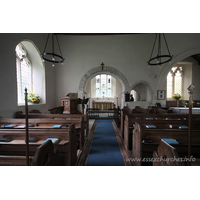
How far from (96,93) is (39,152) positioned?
37.5 feet

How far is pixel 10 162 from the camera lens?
122cm

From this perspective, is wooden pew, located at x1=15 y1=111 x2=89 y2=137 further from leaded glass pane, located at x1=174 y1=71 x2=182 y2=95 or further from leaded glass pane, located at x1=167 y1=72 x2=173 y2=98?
leaded glass pane, located at x1=174 y1=71 x2=182 y2=95

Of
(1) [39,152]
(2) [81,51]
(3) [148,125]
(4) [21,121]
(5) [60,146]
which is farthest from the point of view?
(2) [81,51]

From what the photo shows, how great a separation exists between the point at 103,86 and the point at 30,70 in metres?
7.41

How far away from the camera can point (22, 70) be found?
5.85 metres

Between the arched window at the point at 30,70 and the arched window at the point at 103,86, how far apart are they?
659cm

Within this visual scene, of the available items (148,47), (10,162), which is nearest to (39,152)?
(10,162)

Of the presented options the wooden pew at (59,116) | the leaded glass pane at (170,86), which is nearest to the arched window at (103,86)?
the leaded glass pane at (170,86)

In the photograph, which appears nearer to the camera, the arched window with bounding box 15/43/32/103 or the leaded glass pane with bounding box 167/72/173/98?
the arched window with bounding box 15/43/32/103

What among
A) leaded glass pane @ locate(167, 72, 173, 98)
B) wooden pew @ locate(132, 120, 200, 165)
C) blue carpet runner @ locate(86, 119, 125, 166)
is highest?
leaded glass pane @ locate(167, 72, 173, 98)

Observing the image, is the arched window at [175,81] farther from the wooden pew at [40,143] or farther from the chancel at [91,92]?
the wooden pew at [40,143]

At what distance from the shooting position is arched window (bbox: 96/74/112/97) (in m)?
12.6

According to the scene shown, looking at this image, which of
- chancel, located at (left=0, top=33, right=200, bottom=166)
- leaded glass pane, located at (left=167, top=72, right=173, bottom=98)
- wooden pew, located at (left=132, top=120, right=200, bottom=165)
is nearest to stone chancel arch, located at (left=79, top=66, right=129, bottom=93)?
chancel, located at (left=0, top=33, right=200, bottom=166)

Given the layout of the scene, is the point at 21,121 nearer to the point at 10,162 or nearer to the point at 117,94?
the point at 10,162
